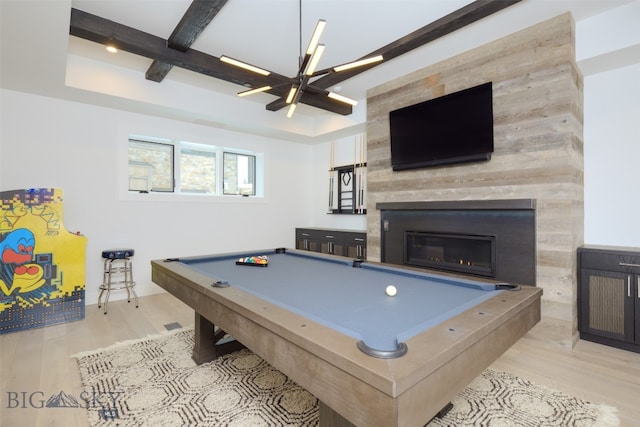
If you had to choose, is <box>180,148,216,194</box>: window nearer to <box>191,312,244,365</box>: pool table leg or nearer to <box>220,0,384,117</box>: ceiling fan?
<box>220,0,384,117</box>: ceiling fan

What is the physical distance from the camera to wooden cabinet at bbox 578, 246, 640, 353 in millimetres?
2508

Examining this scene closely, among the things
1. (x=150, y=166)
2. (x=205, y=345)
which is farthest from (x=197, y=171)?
(x=205, y=345)

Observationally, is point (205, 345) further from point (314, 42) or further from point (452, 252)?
point (452, 252)

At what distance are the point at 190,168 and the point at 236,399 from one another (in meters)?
3.74

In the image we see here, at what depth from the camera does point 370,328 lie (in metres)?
1.20

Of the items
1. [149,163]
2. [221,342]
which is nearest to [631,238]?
[221,342]

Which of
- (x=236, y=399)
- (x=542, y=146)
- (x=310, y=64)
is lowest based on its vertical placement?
(x=236, y=399)

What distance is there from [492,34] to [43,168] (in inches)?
195

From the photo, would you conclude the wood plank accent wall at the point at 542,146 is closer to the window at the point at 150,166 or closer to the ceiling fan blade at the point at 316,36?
the ceiling fan blade at the point at 316,36

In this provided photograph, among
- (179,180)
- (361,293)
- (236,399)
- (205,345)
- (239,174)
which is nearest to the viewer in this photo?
(361,293)

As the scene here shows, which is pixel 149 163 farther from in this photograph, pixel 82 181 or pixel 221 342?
pixel 221 342

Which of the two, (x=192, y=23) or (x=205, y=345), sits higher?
(x=192, y=23)

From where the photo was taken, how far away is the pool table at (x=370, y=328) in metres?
0.86

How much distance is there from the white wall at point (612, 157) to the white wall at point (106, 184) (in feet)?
14.2
